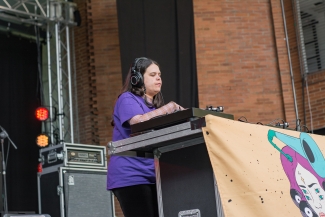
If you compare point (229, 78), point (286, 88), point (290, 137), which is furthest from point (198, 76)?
point (290, 137)

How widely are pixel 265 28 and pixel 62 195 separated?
4058 millimetres

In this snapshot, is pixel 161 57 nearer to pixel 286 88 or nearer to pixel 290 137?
pixel 286 88

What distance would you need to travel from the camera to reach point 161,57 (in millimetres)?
7754

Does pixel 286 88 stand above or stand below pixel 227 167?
above

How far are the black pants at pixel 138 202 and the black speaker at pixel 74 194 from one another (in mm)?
3943

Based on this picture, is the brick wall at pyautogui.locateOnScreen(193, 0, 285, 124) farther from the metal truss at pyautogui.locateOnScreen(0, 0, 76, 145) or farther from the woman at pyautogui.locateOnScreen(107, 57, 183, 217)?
the woman at pyautogui.locateOnScreen(107, 57, 183, 217)

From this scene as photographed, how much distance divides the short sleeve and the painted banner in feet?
1.52

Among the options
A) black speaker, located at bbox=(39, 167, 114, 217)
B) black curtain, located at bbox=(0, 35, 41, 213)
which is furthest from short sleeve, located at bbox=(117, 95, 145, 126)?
black curtain, located at bbox=(0, 35, 41, 213)

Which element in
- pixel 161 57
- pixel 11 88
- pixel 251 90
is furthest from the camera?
pixel 11 88

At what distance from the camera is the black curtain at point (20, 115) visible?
9.63 m

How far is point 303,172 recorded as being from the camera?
255 centimetres

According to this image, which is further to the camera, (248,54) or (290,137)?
(248,54)

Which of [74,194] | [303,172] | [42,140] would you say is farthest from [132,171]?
[42,140]

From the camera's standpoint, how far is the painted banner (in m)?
2.21
